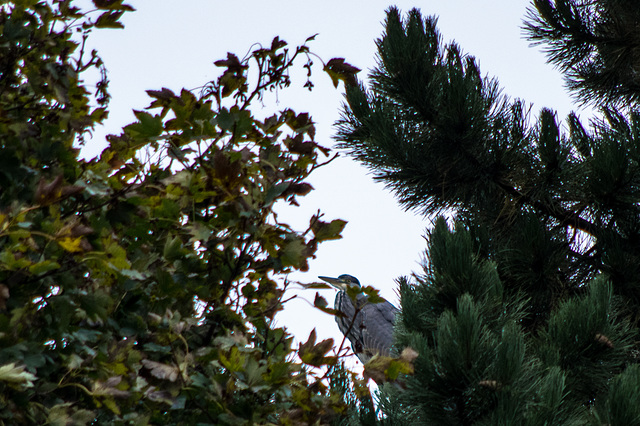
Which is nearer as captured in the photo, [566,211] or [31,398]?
[31,398]

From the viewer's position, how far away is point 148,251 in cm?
137

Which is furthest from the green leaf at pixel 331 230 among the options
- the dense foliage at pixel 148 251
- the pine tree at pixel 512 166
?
the pine tree at pixel 512 166

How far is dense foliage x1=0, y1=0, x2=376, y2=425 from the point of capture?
1.14 metres

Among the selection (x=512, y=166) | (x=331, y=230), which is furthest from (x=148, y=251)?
(x=512, y=166)

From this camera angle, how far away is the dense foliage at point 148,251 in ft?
3.73

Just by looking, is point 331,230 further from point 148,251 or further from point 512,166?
point 512,166

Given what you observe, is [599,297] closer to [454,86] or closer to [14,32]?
[454,86]

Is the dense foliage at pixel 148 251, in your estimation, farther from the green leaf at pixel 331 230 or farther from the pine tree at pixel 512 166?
the pine tree at pixel 512 166

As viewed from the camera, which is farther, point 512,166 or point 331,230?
point 512,166

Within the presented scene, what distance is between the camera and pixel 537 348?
280 centimetres

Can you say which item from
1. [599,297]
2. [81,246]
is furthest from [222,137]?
[599,297]

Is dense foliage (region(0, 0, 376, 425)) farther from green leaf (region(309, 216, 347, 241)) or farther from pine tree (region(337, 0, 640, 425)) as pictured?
pine tree (region(337, 0, 640, 425))

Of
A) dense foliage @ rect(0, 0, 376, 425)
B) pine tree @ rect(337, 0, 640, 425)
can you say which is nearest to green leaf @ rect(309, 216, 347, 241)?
dense foliage @ rect(0, 0, 376, 425)

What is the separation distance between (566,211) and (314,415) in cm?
325
